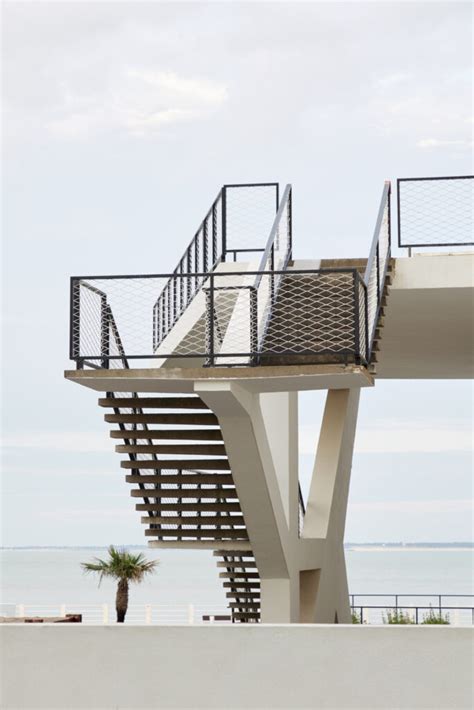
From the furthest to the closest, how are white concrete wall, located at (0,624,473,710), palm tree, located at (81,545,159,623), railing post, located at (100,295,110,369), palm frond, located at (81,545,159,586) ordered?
palm frond, located at (81,545,159,586), palm tree, located at (81,545,159,623), railing post, located at (100,295,110,369), white concrete wall, located at (0,624,473,710)

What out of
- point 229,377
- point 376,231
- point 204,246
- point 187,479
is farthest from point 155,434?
point 376,231

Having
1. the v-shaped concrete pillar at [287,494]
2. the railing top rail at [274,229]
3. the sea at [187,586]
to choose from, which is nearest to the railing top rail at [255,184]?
the railing top rail at [274,229]

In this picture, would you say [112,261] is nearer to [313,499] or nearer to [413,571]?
[313,499]

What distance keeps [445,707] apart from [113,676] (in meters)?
2.17

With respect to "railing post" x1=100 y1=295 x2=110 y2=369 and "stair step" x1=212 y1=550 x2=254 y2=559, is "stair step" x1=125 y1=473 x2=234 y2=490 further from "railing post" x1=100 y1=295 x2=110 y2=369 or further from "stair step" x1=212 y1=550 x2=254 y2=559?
"railing post" x1=100 y1=295 x2=110 y2=369

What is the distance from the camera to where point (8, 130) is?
2858cm

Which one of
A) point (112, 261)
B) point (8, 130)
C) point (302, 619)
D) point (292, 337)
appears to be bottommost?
point (302, 619)

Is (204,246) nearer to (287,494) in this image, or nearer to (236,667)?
(287,494)

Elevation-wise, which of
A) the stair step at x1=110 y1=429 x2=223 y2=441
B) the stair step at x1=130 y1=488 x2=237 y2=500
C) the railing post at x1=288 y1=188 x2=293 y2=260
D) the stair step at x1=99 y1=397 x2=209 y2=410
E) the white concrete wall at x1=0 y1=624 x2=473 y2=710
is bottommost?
the white concrete wall at x1=0 y1=624 x2=473 y2=710

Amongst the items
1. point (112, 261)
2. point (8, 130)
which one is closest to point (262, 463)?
point (112, 261)

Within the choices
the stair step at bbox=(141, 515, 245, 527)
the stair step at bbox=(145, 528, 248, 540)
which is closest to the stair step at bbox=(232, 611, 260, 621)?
the stair step at bbox=(145, 528, 248, 540)

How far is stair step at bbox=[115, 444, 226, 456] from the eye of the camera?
13.0 metres

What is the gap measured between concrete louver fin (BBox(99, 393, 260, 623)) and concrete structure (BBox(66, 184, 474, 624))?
0.02 metres

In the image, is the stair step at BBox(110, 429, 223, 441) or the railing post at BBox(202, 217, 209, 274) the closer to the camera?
the stair step at BBox(110, 429, 223, 441)
